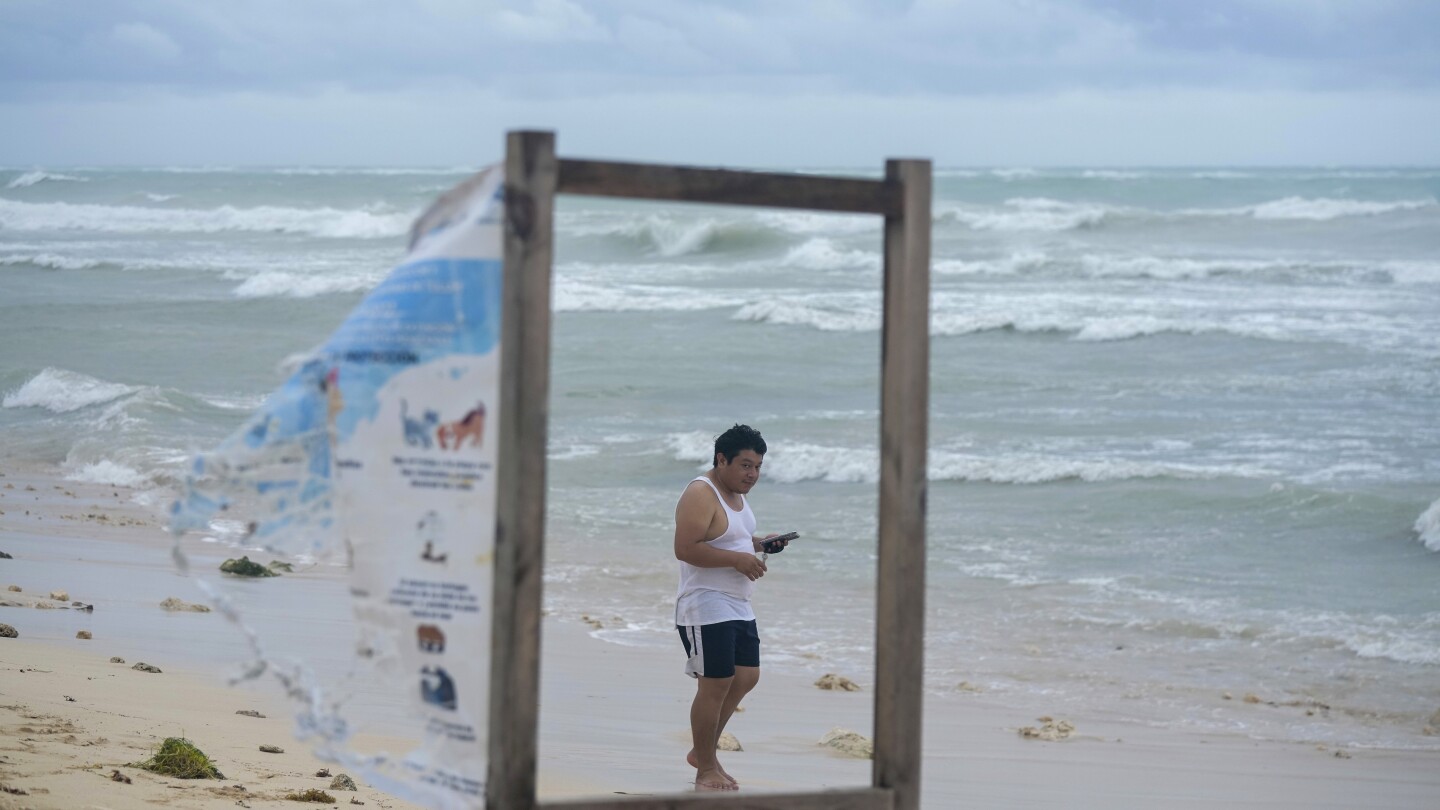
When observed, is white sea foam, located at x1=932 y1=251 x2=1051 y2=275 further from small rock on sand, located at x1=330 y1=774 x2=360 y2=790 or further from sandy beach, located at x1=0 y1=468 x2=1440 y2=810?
small rock on sand, located at x1=330 y1=774 x2=360 y2=790

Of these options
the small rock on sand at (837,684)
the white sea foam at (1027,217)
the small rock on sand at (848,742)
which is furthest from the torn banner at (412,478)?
the white sea foam at (1027,217)

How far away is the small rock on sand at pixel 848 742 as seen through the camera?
6.54 metres

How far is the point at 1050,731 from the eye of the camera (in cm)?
710

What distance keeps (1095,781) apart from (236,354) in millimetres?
18140

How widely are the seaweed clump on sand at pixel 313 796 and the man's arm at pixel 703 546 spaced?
4.71ft

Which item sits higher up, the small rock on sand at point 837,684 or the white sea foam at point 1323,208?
the white sea foam at point 1323,208

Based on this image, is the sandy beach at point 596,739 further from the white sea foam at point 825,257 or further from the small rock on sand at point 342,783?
the white sea foam at point 825,257

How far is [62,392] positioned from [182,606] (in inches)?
396

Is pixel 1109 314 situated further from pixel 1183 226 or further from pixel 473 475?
pixel 473 475

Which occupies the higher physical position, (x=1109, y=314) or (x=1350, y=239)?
(x=1350, y=239)

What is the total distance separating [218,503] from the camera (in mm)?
3109

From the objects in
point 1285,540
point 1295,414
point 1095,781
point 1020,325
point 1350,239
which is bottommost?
point 1095,781

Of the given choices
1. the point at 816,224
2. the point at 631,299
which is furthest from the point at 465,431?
the point at 816,224

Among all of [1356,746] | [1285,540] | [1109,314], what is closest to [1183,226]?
[1109,314]
